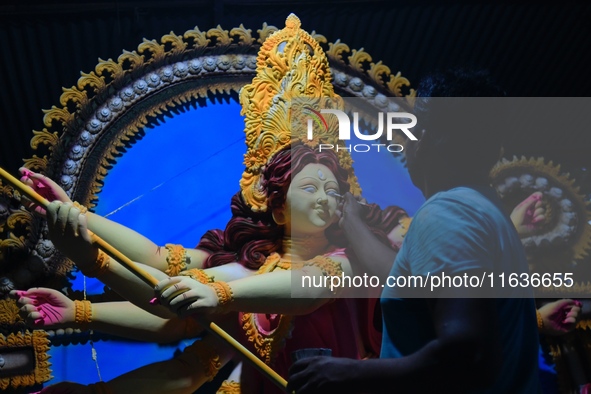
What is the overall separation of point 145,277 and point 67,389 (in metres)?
0.43

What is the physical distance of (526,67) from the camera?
3.67 meters

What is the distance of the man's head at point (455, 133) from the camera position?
2301 mm

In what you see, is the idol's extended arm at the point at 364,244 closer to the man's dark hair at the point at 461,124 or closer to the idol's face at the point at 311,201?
the idol's face at the point at 311,201

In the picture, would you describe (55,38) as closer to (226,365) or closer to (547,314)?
(226,365)

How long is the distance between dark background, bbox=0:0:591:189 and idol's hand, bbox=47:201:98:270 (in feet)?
2.08

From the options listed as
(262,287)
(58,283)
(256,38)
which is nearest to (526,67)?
(256,38)

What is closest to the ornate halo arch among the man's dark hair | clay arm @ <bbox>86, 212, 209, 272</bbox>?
clay arm @ <bbox>86, 212, 209, 272</bbox>

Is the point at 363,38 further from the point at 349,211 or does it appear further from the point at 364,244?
the point at 364,244

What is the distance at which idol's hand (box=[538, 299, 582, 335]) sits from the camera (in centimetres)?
312

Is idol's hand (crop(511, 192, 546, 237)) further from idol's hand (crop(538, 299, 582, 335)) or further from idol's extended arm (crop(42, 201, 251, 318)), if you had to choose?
idol's extended arm (crop(42, 201, 251, 318))

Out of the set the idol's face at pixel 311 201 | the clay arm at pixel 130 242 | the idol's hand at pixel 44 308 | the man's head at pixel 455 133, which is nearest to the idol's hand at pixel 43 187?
the clay arm at pixel 130 242

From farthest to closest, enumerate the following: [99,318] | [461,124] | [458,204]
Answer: [99,318], [461,124], [458,204]

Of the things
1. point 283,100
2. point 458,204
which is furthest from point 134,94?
point 458,204

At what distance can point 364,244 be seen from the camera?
9.89ft
